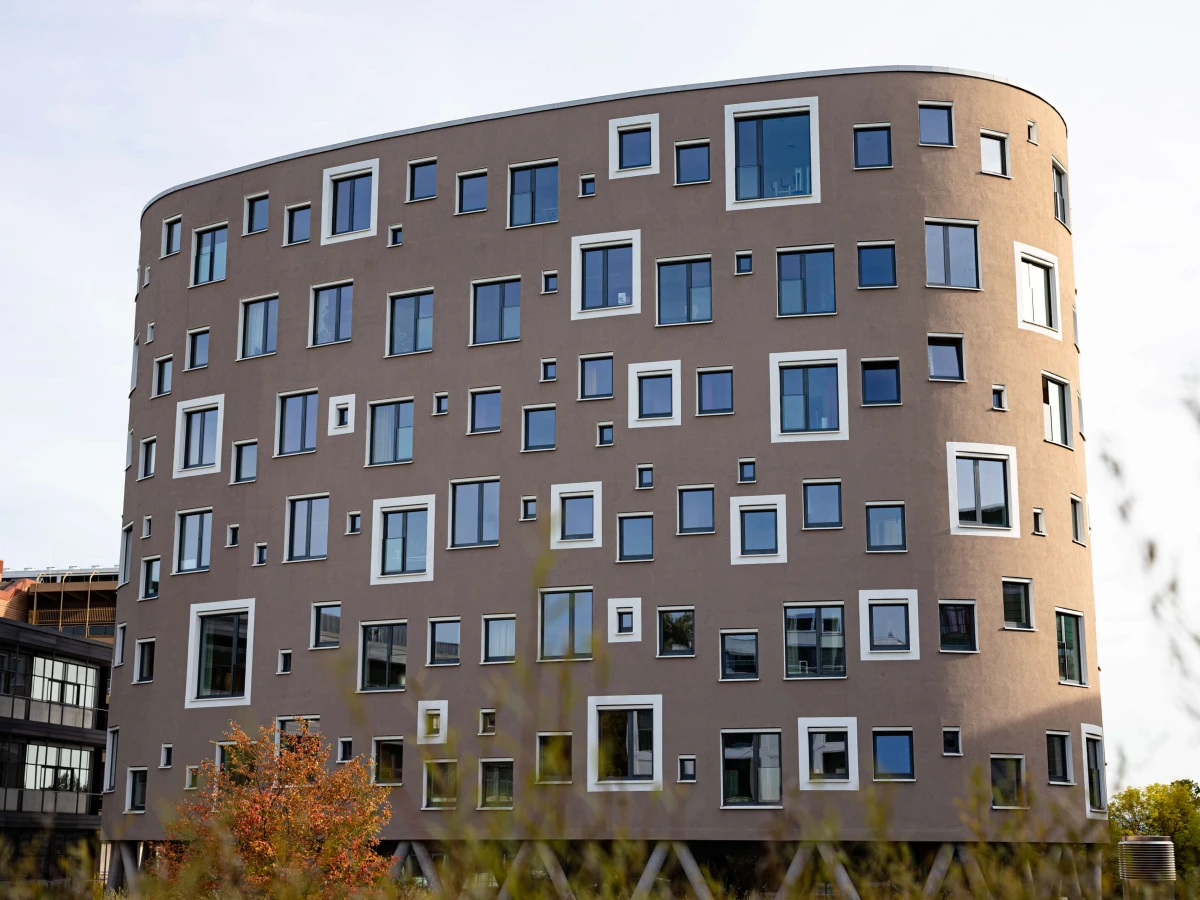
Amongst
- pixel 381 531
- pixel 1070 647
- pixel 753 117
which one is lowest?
pixel 1070 647

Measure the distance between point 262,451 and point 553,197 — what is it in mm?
11508

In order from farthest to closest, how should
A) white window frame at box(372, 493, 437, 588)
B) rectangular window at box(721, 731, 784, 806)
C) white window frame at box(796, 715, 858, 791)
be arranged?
1. white window frame at box(372, 493, 437, 588)
2. rectangular window at box(721, 731, 784, 806)
3. white window frame at box(796, 715, 858, 791)

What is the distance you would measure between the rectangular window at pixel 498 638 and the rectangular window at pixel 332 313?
10013 millimetres

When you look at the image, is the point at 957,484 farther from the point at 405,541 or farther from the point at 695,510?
the point at 405,541

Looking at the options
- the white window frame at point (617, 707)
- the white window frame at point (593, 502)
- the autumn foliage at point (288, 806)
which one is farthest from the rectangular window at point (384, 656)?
the white window frame at point (617, 707)

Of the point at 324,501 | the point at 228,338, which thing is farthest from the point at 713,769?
the point at 228,338

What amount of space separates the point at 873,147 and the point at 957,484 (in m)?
9.62

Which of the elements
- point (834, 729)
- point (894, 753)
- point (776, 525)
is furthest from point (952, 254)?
point (894, 753)

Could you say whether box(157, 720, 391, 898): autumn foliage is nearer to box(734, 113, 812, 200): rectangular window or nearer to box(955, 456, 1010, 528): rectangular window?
box(955, 456, 1010, 528): rectangular window

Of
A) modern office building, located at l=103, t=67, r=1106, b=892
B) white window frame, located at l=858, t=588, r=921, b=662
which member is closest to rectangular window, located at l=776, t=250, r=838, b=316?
modern office building, located at l=103, t=67, r=1106, b=892

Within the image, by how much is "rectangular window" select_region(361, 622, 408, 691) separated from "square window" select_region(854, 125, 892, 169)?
1796 centimetres

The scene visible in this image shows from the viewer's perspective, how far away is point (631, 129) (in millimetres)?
42375

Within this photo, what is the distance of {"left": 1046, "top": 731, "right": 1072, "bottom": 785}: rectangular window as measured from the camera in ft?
125

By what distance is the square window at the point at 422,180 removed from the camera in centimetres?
4425
